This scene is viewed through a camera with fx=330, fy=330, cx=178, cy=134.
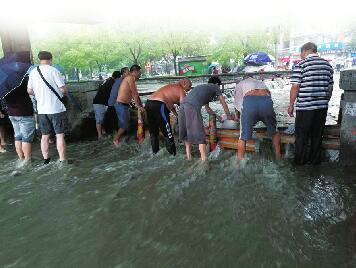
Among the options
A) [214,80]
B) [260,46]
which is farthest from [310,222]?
[260,46]

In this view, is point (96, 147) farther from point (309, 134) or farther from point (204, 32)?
point (204, 32)

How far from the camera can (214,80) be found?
592 centimetres

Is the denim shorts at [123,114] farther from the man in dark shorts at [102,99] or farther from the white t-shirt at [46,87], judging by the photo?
the white t-shirt at [46,87]

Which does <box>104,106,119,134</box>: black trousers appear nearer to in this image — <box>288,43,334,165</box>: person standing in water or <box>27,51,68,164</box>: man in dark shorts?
<box>27,51,68,164</box>: man in dark shorts

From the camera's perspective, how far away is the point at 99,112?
335 inches

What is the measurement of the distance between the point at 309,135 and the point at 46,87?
180 inches

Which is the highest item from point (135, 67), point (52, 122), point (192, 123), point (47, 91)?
point (135, 67)

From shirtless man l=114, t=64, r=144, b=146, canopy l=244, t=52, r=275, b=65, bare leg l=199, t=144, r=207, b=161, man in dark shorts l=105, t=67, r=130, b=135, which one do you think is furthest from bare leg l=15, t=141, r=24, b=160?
canopy l=244, t=52, r=275, b=65

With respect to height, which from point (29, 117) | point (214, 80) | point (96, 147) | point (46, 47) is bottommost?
point (96, 147)

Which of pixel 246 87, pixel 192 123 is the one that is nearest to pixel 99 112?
pixel 192 123

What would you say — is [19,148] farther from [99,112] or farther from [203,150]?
[203,150]

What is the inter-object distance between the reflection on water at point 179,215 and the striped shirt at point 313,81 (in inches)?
42.7

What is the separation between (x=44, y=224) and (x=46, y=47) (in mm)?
38409

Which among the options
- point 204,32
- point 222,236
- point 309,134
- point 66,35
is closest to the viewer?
point 222,236
